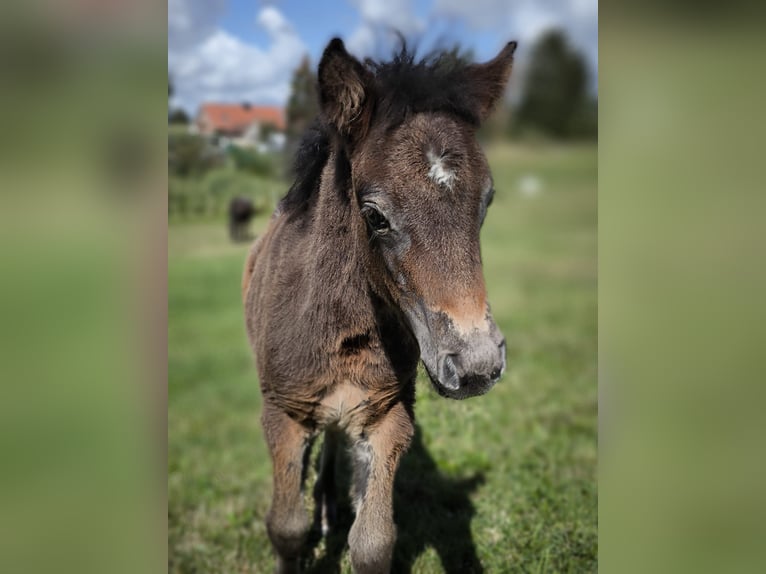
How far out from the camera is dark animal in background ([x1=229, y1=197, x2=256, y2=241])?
899cm

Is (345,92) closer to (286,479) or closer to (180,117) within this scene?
(286,479)

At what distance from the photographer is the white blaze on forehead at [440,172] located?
245 centimetres

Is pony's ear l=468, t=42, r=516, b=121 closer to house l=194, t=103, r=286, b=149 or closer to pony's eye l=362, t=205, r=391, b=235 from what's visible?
pony's eye l=362, t=205, r=391, b=235

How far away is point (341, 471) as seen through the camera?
563cm

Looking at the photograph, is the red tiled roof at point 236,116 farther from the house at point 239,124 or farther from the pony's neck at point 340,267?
the pony's neck at point 340,267

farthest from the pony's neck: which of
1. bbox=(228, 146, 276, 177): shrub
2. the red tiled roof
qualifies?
the red tiled roof

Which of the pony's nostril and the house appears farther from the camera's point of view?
the house

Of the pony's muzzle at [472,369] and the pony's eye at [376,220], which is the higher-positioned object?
the pony's eye at [376,220]

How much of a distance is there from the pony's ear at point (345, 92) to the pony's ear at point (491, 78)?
0.62m

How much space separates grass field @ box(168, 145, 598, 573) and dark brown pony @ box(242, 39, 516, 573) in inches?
21.5

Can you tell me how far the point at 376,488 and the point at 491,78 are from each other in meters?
2.44
